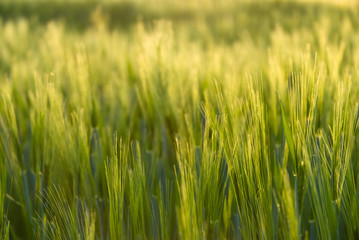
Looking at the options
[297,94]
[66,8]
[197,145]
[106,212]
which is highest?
[66,8]

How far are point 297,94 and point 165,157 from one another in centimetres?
37

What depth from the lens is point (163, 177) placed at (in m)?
0.95

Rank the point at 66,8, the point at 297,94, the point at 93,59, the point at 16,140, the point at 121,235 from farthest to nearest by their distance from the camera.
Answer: the point at 66,8, the point at 93,59, the point at 16,140, the point at 297,94, the point at 121,235

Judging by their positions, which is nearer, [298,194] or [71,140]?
[298,194]

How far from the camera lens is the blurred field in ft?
2.24

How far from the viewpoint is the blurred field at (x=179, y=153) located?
0.68 meters

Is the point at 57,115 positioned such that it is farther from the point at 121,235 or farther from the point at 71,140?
the point at 121,235

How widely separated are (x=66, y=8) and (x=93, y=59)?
2452 millimetres

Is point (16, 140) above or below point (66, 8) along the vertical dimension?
below

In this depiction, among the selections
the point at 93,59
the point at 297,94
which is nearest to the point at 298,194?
the point at 297,94

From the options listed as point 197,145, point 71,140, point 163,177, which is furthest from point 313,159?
point 71,140

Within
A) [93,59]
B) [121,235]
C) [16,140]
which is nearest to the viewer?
[121,235]

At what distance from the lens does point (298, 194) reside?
737 millimetres

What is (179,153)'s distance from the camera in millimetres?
806
